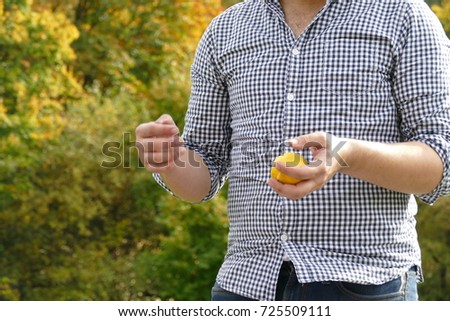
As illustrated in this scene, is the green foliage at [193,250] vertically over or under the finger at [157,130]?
under

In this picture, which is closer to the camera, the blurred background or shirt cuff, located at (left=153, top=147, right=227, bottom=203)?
shirt cuff, located at (left=153, top=147, right=227, bottom=203)

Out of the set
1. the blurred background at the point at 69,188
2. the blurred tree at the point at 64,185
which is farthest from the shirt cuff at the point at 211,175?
the blurred tree at the point at 64,185

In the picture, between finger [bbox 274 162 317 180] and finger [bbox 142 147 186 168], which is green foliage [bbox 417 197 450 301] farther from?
finger [bbox 274 162 317 180]

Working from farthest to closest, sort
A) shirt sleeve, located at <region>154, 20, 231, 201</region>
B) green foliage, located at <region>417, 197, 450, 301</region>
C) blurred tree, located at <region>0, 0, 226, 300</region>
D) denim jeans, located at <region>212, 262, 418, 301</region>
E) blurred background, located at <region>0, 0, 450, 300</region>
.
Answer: blurred tree, located at <region>0, 0, 226, 300</region> → blurred background, located at <region>0, 0, 450, 300</region> → green foliage, located at <region>417, 197, 450, 301</region> → shirt sleeve, located at <region>154, 20, 231, 201</region> → denim jeans, located at <region>212, 262, 418, 301</region>

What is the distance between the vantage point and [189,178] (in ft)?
7.84

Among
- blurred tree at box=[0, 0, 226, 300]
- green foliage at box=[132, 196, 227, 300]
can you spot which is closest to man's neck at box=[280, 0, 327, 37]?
green foliage at box=[132, 196, 227, 300]

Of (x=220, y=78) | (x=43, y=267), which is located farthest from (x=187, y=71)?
(x=220, y=78)

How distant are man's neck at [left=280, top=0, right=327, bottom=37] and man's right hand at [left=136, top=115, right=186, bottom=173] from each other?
0.41m

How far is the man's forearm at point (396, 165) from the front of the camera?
1.99m

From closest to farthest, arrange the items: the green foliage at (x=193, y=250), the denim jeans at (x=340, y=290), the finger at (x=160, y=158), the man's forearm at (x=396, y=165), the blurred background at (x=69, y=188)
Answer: the man's forearm at (x=396, y=165) < the denim jeans at (x=340, y=290) < the finger at (x=160, y=158) < the green foliage at (x=193, y=250) < the blurred background at (x=69, y=188)

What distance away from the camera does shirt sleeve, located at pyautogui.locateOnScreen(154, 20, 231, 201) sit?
8.11ft

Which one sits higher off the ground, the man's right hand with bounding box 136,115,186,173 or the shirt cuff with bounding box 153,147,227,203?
the man's right hand with bounding box 136,115,186,173

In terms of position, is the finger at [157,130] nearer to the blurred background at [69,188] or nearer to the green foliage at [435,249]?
the green foliage at [435,249]
